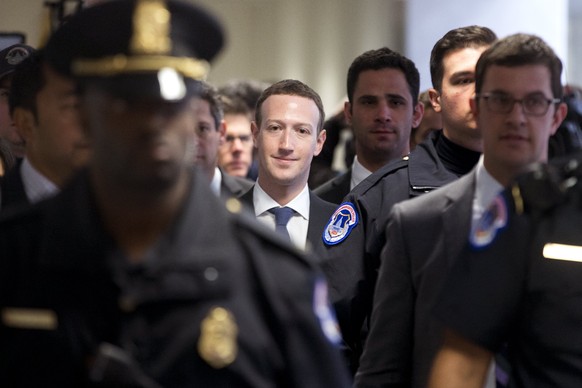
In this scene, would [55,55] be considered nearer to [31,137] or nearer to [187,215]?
[187,215]

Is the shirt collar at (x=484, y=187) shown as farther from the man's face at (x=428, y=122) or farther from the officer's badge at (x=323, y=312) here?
the man's face at (x=428, y=122)

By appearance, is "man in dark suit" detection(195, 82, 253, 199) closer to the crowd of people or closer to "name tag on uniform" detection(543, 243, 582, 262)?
the crowd of people

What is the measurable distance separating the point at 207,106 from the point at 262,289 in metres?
2.61

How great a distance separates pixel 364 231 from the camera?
4.48 meters

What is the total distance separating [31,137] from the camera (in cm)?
362

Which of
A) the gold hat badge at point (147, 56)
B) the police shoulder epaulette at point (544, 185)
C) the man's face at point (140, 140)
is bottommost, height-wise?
the police shoulder epaulette at point (544, 185)

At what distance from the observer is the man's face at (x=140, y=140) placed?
236 cm

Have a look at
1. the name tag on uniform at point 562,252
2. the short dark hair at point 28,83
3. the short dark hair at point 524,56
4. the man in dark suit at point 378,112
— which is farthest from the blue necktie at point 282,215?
the name tag on uniform at point 562,252

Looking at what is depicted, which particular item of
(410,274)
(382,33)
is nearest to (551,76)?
(410,274)

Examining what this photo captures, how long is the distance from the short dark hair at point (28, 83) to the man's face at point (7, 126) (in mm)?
1155

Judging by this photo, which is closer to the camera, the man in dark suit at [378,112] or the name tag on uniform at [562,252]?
the name tag on uniform at [562,252]

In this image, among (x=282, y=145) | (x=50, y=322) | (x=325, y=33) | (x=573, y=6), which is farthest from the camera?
(x=325, y=33)

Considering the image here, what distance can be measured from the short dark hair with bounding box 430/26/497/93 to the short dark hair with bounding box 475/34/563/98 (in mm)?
1103

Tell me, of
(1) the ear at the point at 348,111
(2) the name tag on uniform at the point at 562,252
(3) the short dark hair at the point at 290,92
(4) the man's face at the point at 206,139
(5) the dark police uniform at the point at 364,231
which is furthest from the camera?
(1) the ear at the point at 348,111
